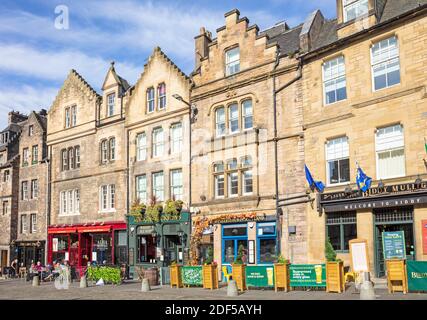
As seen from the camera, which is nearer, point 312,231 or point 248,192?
point 312,231

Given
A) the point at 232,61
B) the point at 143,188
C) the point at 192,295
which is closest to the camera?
the point at 192,295

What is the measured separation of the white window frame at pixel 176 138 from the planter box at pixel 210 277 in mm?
10076

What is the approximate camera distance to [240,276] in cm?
2002

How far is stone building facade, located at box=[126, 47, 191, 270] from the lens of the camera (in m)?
29.2

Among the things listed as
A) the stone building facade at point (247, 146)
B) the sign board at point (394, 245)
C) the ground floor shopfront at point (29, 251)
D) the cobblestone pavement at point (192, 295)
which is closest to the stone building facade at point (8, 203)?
the ground floor shopfront at point (29, 251)

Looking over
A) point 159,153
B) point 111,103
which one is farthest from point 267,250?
point 111,103

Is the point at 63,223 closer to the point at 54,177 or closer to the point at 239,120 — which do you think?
the point at 54,177

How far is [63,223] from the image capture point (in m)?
36.6

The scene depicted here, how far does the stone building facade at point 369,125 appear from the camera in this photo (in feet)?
63.8

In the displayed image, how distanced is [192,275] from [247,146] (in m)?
7.48

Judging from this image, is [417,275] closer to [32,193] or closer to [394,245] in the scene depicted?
[394,245]

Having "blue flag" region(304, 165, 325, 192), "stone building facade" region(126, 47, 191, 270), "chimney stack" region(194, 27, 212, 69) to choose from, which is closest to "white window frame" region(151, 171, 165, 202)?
"stone building facade" region(126, 47, 191, 270)
